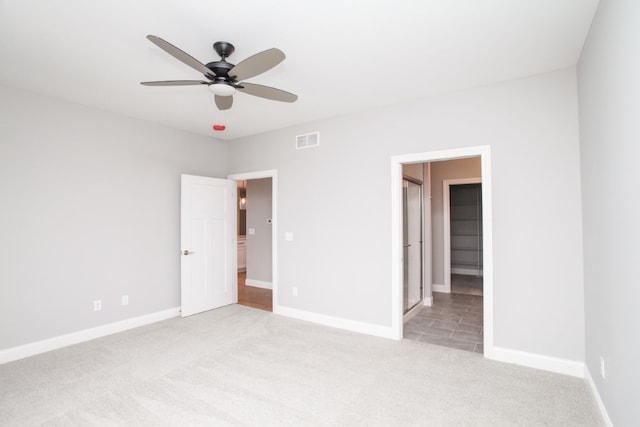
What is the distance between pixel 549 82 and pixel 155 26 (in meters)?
3.32

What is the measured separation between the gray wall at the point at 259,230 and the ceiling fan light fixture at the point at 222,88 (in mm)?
4238

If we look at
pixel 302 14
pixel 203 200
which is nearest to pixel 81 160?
pixel 203 200

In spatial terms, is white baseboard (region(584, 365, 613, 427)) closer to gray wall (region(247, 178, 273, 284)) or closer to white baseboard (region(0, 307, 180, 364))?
white baseboard (region(0, 307, 180, 364))

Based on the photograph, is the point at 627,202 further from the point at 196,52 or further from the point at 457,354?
the point at 196,52

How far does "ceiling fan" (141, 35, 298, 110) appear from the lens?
6.68 ft

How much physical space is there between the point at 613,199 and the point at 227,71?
2.62 meters

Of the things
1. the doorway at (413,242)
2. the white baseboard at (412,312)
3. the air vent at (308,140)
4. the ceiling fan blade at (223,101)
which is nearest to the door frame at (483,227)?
the white baseboard at (412,312)

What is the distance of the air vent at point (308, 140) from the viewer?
14.6 feet

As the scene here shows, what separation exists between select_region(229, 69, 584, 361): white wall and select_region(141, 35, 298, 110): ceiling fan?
65.4 inches

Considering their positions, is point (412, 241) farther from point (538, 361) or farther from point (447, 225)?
point (538, 361)

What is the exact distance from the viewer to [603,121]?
2.04 meters

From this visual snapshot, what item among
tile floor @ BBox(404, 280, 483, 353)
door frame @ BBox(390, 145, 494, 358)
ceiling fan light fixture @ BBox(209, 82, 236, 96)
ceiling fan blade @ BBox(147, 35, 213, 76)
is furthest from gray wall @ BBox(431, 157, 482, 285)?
ceiling fan blade @ BBox(147, 35, 213, 76)

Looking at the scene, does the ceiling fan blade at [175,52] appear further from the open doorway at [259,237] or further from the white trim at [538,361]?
the open doorway at [259,237]

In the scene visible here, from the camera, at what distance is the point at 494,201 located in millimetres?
3182
